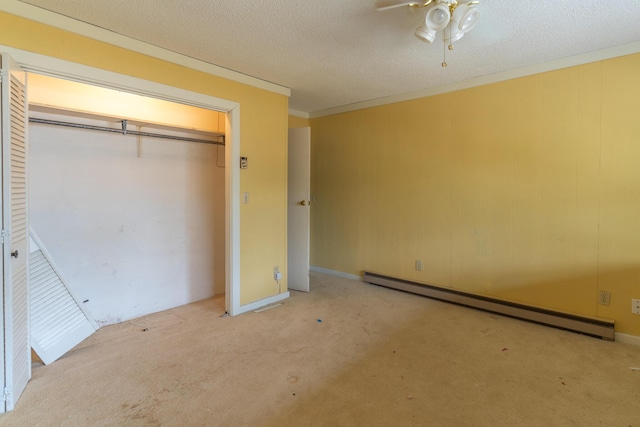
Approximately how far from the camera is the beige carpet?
67.1 inches

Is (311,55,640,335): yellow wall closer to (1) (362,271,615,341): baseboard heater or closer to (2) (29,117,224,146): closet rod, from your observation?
(1) (362,271,615,341): baseboard heater

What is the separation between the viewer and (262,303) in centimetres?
335

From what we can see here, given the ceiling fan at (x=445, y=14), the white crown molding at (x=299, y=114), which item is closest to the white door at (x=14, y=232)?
the ceiling fan at (x=445, y=14)

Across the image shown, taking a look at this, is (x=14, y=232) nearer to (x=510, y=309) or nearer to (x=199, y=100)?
(x=199, y=100)

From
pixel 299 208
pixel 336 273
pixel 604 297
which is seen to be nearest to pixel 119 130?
pixel 299 208

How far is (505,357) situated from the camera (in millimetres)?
2316

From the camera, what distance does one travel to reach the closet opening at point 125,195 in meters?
2.55

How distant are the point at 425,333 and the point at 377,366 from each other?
741mm

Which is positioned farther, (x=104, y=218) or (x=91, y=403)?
(x=104, y=218)

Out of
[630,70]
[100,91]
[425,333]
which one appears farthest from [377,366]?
[100,91]

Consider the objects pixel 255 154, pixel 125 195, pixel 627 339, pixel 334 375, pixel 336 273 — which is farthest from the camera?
pixel 336 273

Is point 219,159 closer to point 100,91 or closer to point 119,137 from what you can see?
point 119,137

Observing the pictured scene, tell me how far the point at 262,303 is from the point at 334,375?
4.81ft

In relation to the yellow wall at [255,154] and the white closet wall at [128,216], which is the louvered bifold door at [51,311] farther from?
the yellow wall at [255,154]
